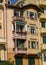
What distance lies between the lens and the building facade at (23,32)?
44.5 meters

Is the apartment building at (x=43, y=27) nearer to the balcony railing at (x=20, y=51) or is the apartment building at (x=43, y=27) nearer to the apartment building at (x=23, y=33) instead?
the apartment building at (x=23, y=33)

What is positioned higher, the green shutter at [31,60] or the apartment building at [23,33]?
the apartment building at [23,33]

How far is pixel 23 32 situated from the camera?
46156 mm

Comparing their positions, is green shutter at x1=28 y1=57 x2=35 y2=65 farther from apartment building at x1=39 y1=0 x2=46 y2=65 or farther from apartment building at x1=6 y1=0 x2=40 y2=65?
apartment building at x1=39 y1=0 x2=46 y2=65

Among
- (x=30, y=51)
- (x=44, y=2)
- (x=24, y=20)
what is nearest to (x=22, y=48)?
(x=30, y=51)

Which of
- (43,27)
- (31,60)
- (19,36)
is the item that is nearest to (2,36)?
(19,36)

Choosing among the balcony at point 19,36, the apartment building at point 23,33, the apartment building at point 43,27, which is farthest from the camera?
the apartment building at point 43,27

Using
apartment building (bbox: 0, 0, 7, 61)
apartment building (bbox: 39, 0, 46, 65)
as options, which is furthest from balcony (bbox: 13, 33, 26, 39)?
apartment building (bbox: 39, 0, 46, 65)

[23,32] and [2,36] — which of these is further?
[23,32]

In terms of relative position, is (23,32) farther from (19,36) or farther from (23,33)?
(19,36)

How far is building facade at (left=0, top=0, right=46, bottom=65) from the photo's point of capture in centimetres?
4450

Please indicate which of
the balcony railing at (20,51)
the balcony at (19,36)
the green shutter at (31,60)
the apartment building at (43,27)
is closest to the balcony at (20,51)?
the balcony railing at (20,51)

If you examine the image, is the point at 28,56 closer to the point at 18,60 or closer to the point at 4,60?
the point at 18,60

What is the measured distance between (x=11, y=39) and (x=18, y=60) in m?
3.90
